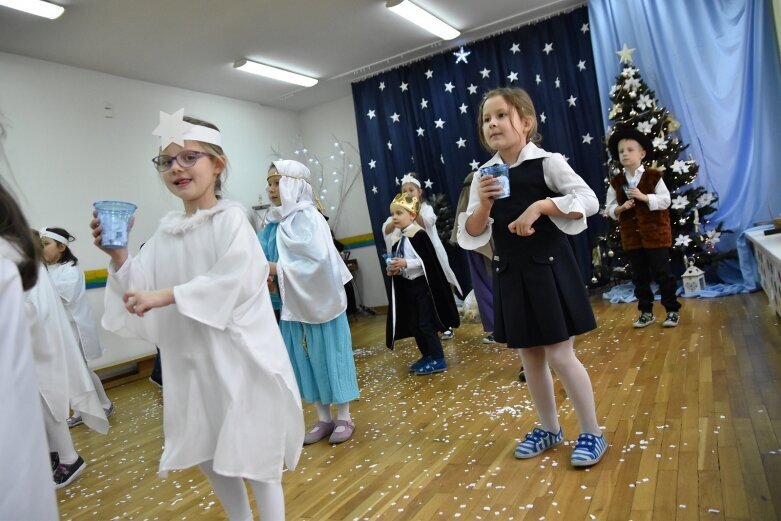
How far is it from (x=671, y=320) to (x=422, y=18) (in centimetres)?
367

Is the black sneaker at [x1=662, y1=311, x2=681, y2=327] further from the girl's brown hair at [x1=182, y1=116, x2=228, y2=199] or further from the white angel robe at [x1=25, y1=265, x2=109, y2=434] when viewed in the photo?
the white angel robe at [x1=25, y1=265, x2=109, y2=434]

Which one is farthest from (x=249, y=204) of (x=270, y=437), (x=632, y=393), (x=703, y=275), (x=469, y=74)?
(x=270, y=437)

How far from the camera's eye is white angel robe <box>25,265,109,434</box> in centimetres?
259

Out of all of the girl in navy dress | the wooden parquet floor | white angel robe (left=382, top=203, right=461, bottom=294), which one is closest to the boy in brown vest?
the wooden parquet floor

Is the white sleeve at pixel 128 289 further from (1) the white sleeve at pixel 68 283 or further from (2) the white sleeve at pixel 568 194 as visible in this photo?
(1) the white sleeve at pixel 68 283

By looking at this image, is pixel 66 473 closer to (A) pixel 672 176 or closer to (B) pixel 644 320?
(B) pixel 644 320

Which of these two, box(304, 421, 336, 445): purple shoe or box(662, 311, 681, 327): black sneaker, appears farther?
box(662, 311, 681, 327): black sneaker

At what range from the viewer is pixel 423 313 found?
12.7 feet

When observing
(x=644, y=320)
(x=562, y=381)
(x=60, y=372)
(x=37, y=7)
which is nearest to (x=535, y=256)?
(x=562, y=381)

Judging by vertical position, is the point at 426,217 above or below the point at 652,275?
above

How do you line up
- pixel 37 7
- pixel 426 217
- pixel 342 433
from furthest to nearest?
pixel 426 217, pixel 37 7, pixel 342 433

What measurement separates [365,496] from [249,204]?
19.0 feet

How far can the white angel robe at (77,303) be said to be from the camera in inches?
164

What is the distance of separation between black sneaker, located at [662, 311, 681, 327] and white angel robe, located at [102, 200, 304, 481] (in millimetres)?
3234
